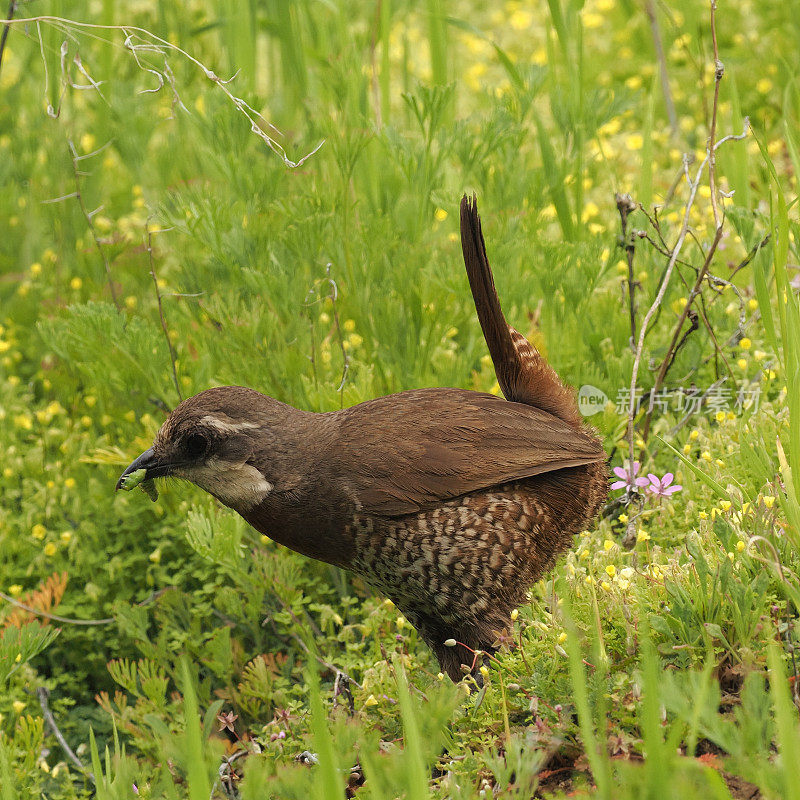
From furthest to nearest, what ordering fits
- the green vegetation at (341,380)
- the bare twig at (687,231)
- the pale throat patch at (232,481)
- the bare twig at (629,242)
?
the bare twig at (629,242), the bare twig at (687,231), the pale throat patch at (232,481), the green vegetation at (341,380)

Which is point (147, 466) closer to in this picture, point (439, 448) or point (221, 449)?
point (221, 449)

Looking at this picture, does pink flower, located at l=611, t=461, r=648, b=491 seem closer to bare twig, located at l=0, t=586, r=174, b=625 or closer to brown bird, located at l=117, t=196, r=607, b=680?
brown bird, located at l=117, t=196, r=607, b=680

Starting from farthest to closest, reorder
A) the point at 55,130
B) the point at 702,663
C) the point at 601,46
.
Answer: the point at 601,46 → the point at 55,130 → the point at 702,663

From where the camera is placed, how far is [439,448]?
10.4 feet

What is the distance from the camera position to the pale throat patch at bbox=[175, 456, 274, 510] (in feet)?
10.6

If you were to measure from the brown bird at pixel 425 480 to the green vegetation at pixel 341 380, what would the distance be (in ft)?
0.58

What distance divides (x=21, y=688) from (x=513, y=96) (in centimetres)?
310

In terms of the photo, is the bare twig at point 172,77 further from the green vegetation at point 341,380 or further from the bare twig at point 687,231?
the bare twig at point 687,231

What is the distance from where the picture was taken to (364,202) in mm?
4320

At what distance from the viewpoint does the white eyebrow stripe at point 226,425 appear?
3.26 m

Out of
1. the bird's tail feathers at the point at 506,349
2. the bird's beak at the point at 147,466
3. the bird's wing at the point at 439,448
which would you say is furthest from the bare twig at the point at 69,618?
the bird's tail feathers at the point at 506,349

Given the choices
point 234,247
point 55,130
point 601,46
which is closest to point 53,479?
point 234,247

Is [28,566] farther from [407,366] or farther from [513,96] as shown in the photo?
[513,96]

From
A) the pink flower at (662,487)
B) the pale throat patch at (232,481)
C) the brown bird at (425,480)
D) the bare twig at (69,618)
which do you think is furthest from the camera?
the bare twig at (69,618)
